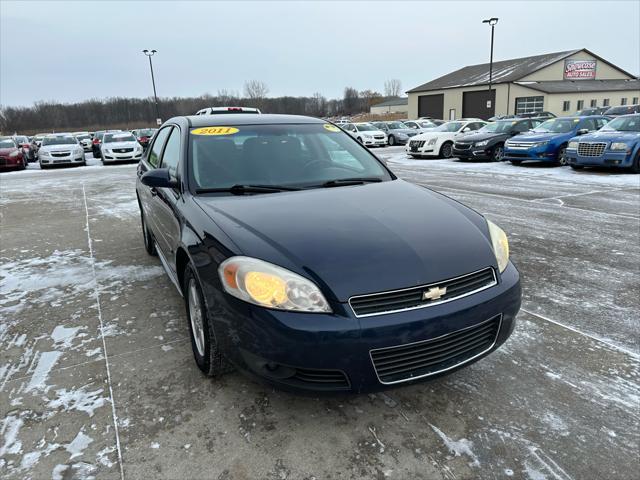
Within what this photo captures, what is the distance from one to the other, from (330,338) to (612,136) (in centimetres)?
1300

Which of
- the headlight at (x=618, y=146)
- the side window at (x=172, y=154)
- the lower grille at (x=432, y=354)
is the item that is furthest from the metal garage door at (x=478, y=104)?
the lower grille at (x=432, y=354)

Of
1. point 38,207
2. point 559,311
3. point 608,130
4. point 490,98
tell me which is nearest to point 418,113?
point 490,98

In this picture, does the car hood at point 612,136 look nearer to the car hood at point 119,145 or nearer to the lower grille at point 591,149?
the lower grille at point 591,149

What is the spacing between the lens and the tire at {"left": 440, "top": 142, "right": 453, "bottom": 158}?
18.1 m

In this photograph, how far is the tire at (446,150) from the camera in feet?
59.5

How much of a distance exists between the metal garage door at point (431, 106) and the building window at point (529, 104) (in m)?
8.88

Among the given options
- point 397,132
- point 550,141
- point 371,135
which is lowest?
point 550,141

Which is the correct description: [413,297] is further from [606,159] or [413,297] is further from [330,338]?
[606,159]

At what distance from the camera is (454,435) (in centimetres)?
231

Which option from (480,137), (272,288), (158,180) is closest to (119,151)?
(480,137)

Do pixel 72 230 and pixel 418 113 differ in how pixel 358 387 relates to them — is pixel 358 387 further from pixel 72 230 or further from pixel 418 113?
pixel 418 113

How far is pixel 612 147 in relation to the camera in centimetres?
1177

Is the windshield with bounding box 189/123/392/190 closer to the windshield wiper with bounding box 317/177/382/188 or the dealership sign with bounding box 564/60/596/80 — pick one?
the windshield wiper with bounding box 317/177/382/188

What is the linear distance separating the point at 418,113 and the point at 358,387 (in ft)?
184
